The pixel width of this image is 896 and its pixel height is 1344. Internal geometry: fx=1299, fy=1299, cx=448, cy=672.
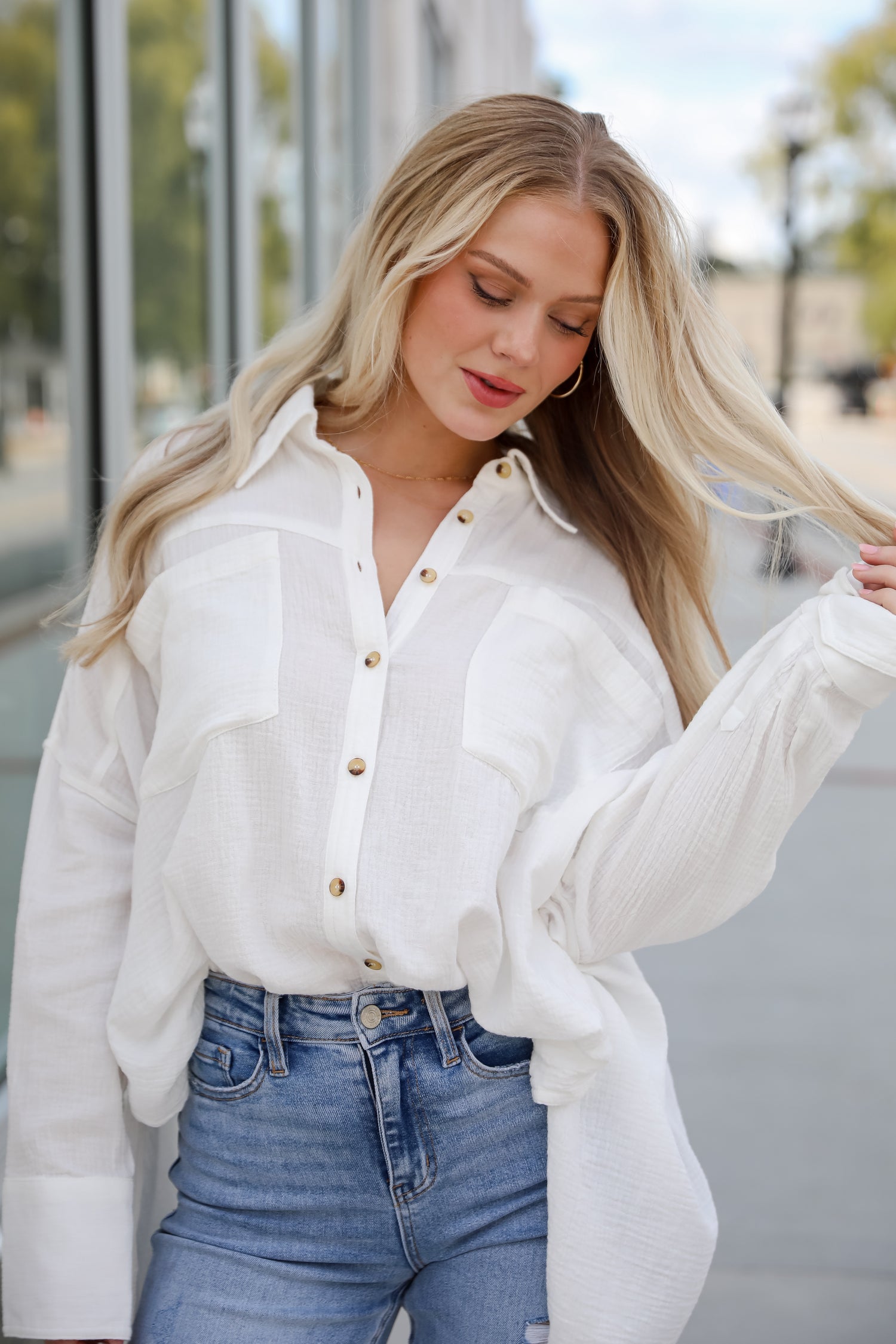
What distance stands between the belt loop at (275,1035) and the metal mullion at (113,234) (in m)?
1.31

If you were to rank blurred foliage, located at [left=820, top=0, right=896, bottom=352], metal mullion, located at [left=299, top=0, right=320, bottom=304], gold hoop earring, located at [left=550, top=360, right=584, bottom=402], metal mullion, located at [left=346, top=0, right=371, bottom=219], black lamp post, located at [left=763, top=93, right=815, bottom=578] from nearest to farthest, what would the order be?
gold hoop earring, located at [left=550, top=360, right=584, bottom=402], metal mullion, located at [left=299, top=0, right=320, bottom=304], metal mullion, located at [left=346, top=0, right=371, bottom=219], black lamp post, located at [left=763, top=93, right=815, bottom=578], blurred foliage, located at [left=820, top=0, right=896, bottom=352]

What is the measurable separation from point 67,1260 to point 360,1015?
436 millimetres

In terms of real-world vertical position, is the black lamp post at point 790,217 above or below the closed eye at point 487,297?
above

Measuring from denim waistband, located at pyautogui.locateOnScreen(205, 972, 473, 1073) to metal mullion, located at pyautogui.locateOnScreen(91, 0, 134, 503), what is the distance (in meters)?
1.31

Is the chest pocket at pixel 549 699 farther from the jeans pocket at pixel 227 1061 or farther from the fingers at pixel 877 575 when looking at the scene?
the jeans pocket at pixel 227 1061

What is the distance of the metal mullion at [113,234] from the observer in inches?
96.3

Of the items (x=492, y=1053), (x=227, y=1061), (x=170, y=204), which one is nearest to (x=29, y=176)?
(x=170, y=204)

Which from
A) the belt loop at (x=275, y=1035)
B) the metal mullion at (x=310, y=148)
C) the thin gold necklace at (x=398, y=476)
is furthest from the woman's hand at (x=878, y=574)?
the metal mullion at (x=310, y=148)

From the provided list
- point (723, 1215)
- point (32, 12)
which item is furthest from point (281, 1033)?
point (32, 12)

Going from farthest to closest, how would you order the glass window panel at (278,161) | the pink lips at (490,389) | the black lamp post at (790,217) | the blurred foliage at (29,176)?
the black lamp post at (790,217), the glass window panel at (278,161), the blurred foliage at (29,176), the pink lips at (490,389)

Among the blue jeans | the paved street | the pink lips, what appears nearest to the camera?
the blue jeans

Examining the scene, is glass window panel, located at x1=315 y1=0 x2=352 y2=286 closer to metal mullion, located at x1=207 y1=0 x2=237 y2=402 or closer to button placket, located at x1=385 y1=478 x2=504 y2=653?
metal mullion, located at x1=207 y1=0 x2=237 y2=402

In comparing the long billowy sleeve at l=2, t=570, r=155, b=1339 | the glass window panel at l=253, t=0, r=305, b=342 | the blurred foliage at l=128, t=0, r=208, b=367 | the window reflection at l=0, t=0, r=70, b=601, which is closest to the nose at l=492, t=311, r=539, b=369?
the long billowy sleeve at l=2, t=570, r=155, b=1339

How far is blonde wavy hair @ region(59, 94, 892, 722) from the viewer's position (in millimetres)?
1438
